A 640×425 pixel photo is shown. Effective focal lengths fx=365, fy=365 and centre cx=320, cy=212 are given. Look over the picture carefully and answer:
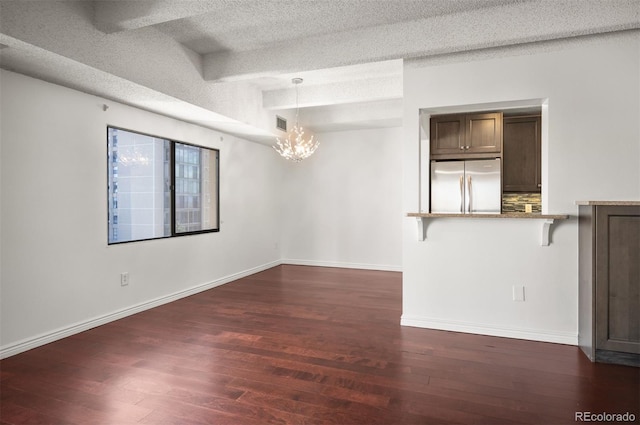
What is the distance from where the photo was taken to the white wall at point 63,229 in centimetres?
303

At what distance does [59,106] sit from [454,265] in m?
4.02

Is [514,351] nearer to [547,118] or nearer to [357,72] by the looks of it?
[547,118]

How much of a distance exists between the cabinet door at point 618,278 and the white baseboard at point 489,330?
0.41 meters

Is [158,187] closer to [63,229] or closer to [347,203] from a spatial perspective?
[63,229]

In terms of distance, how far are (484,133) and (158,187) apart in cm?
438

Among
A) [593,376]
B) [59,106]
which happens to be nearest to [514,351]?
[593,376]

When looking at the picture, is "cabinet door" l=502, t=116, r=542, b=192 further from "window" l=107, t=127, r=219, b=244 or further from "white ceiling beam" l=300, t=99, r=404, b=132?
"window" l=107, t=127, r=219, b=244

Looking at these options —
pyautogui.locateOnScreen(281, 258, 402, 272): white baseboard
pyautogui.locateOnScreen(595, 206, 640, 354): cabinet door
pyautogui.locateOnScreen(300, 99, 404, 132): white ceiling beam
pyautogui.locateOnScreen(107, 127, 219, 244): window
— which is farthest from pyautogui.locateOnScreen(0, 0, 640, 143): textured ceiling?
pyautogui.locateOnScreen(281, 258, 402, 272): white baseboard

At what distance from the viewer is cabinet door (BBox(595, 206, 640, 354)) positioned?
2.73 metres

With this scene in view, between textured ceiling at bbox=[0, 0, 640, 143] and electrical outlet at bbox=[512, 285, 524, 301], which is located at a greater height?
textured ceiling at bbox=[0, 0, 640, 143]

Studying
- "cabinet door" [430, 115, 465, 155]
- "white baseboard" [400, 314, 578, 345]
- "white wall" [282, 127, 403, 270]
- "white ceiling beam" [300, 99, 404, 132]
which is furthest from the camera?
"white wall" [282, 127, 403, 270]

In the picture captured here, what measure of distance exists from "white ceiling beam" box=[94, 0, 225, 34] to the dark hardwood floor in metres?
2.68

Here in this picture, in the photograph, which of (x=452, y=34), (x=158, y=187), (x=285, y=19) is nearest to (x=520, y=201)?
(x=452, y=34)

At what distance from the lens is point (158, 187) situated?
467 cm
